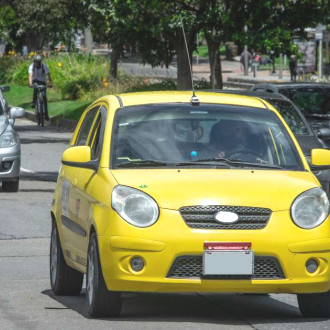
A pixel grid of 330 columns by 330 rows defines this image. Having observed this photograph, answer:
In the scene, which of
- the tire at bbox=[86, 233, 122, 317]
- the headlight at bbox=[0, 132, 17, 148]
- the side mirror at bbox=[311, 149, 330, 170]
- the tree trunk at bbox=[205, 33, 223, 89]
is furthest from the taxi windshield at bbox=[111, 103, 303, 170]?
the tree trunk at bbox=[205, 33, 223, 89]

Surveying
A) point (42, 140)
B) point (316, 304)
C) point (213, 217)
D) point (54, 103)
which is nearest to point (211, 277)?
point (213, 217)

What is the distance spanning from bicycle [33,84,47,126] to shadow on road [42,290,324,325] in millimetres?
23643

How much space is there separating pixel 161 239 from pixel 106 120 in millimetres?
1400

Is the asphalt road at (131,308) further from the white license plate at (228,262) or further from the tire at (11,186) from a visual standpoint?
the tire at (11,186)

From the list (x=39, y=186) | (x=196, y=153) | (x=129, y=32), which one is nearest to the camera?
(x=196, y=153)

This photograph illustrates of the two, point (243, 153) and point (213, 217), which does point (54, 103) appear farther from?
point (213, 217)

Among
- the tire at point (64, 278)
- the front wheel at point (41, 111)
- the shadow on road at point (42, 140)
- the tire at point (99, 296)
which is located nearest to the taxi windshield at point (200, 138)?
the tire at point (99, 296)

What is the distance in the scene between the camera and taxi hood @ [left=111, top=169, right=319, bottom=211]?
818cm

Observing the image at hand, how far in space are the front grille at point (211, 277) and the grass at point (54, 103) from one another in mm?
26615

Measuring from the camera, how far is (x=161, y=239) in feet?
26.4

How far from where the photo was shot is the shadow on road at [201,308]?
8500 millimetres

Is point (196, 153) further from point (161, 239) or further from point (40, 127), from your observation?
point (40, 127)

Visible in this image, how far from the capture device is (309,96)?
19.8 meters

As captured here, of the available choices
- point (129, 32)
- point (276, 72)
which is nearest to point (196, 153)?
point (129, 32)
